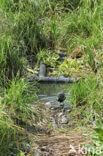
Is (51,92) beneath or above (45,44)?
beneath

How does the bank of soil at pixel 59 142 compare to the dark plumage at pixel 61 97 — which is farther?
the dark plumage at pixel 61 97

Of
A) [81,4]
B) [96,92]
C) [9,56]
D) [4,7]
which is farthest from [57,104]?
[81,4]

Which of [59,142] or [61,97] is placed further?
[61,97]

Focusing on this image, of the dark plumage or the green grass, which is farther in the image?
the dark plumage

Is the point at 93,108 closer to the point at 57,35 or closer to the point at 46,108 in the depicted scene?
the point at 46,108

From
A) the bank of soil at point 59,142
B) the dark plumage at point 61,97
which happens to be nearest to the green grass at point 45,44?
the bank of soil at point 59,142

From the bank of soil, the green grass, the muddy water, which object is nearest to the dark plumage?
the muddy water

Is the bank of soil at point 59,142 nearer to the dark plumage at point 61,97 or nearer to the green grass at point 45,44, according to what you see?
the green grass at point 45,44

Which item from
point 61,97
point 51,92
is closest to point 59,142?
point 61,97

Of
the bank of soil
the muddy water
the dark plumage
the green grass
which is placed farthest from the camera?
the muddy water

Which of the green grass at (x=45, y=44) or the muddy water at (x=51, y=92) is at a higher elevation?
the green grass at (x=45, y=44)

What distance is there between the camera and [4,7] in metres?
7.47

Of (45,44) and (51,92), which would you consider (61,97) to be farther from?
(45,44)

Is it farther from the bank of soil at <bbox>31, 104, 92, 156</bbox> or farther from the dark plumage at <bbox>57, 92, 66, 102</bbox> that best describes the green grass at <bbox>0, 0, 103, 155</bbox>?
the dark plumage at <bbox>57, 92, 66, 102</bbox>
